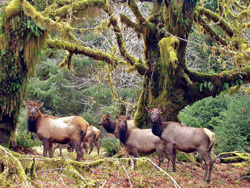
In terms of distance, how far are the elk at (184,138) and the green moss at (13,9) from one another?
5.41m

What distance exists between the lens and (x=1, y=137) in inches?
415

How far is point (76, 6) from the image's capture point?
11680mm

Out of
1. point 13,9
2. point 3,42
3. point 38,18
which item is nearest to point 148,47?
point 38,18

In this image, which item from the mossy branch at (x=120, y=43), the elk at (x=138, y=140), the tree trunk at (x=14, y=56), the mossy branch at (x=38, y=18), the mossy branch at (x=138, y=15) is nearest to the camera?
the mossy branch at (x=38, y=18)

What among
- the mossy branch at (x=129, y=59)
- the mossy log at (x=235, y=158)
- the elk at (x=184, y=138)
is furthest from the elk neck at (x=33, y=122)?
the mossy log at (x=235, y=158)

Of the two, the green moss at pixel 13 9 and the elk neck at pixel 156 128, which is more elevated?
the green moss at pixel 13 9

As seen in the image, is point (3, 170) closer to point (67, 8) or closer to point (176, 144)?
point (176, 144)

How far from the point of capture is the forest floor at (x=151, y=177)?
22.0 ft

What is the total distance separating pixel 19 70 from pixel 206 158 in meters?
6.55

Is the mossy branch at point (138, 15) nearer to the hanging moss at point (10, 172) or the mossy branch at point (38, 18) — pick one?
the mossy branch at point (38, 18)

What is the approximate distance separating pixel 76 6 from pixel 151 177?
652 centimetres

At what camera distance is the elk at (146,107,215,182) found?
34.0 ft

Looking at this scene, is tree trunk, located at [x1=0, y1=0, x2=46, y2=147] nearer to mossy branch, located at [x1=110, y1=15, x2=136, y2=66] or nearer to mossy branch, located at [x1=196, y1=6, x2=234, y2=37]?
mossy branch, located at [x1=110, y1=15, x2=136, y2=66]

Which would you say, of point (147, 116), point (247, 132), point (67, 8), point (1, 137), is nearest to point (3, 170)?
point (1, 137)
